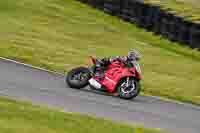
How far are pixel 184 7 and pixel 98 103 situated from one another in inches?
601

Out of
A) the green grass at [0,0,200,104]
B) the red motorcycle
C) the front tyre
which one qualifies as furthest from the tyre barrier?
the front tyre

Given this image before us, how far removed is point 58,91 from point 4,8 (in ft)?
45.3

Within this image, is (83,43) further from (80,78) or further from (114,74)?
(114,74)

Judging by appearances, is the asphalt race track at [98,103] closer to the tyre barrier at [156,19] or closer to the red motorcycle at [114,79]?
the red motorcycle at [114,79]

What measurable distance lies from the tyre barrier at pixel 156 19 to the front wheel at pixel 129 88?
9.18m

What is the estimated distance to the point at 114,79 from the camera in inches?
665

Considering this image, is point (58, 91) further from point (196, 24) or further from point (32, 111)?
point (196, 24)

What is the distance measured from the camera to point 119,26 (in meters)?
29.8

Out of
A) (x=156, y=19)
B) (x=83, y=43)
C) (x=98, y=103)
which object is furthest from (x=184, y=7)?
(x=98, y=103)

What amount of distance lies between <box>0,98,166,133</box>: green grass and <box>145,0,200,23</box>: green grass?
45.9 feet

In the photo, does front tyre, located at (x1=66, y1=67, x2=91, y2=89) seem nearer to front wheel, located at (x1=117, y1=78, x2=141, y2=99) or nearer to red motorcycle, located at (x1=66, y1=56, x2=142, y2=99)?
red motorcycle, located at (x1=66, y1=56, x2=142, y2=99)

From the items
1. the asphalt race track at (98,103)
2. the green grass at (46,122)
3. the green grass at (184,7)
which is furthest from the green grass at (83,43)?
the green grass at (46,122)

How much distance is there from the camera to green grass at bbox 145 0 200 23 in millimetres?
27341

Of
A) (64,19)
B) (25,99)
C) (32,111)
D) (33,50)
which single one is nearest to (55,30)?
(64,19)
